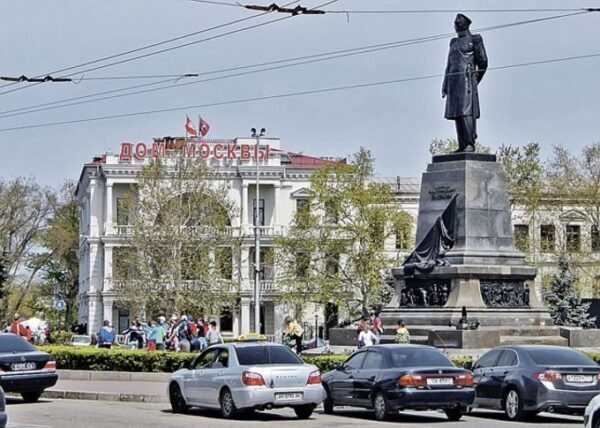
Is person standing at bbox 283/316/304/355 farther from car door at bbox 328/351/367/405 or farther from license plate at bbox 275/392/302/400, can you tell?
license plate at bbox 275/392/302/400

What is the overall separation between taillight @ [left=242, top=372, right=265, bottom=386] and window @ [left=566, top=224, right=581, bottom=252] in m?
51.8

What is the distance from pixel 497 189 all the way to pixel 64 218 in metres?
76.8

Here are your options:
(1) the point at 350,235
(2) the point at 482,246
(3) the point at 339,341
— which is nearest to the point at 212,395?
(2) the point at 482,246

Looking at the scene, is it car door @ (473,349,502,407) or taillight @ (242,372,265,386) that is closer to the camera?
taillight @ (242,372,265,386)

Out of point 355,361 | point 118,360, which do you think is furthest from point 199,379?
point 118,360

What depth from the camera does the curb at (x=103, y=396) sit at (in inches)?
1134

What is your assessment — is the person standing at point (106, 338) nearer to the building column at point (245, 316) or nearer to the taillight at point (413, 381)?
the taillight at point (413, 381)

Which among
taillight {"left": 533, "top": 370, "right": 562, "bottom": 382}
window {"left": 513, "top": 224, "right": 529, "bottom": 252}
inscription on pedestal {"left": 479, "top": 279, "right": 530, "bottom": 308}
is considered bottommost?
taillight {"left": 533, "top": 370, "right": 562, "bottom": 382}

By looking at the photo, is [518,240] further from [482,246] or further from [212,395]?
[212,395]

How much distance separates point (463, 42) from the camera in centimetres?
3844

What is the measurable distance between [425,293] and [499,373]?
515 inches

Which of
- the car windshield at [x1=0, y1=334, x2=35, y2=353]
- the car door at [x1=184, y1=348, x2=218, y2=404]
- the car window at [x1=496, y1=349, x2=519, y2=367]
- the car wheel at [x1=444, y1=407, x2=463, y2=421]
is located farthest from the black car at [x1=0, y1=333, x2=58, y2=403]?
the car window at [x1=496, y1=349, x2=519, y2=367]

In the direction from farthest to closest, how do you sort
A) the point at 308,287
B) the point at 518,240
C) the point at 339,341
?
the point at 308,287
the point at 518,240
the point at 339,341

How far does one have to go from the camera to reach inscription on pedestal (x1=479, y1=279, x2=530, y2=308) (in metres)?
36.8
